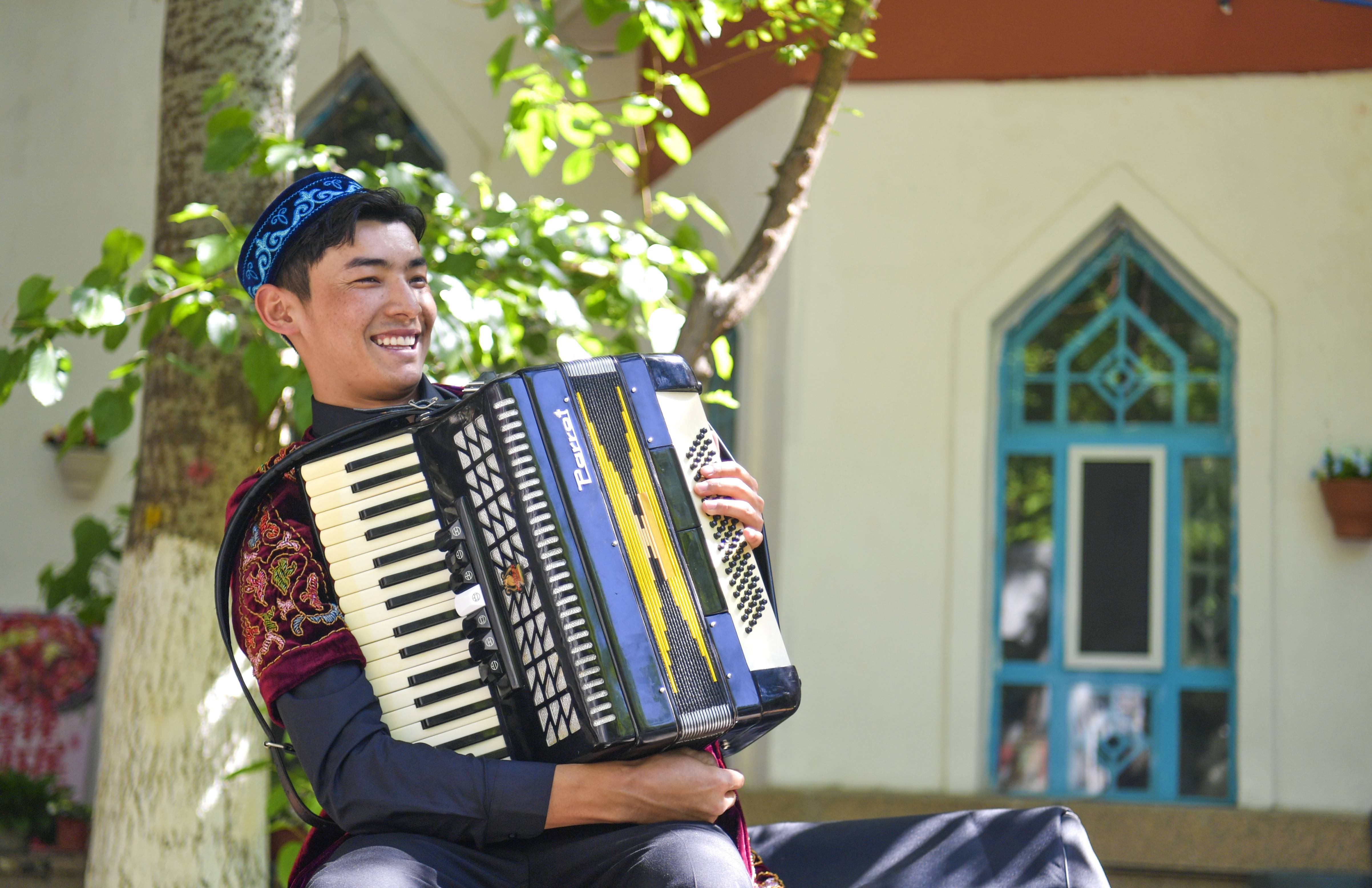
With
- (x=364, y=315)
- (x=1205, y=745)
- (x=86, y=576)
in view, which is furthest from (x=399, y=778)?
(x=1205, y=745)

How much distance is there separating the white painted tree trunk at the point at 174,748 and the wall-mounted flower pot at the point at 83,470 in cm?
252

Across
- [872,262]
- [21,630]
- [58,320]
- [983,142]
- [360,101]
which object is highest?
[360,101]

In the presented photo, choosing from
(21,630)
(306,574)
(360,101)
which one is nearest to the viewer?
(306,574)

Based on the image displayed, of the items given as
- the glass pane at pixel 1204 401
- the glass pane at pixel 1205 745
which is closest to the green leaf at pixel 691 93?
the glass pane at pixel 1204 401

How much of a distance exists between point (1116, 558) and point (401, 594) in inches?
135

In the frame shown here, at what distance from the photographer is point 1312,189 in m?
4.35

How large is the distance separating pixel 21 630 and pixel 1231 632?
15.2 feet

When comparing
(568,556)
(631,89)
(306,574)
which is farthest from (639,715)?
(631,89)

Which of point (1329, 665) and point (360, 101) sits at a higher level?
point (360, 101)

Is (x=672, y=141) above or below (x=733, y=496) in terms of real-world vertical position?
above

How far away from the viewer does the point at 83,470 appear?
209 inches

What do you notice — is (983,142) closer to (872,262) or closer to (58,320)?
(872,262)

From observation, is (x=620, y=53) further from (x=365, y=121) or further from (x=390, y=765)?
(x=365, y=121)

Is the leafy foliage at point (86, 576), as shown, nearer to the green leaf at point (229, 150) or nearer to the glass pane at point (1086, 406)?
the green leaf at point (229, 150)
